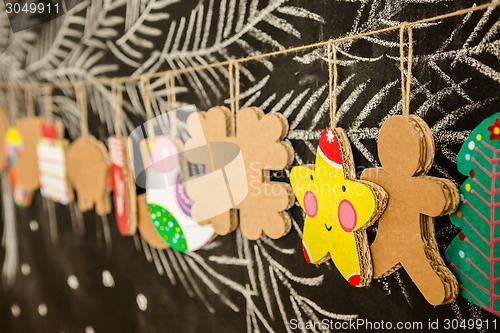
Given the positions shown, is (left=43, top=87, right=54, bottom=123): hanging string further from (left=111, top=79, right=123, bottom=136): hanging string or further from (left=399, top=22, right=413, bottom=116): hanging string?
(left=399, top=22, right=413, bottom=116): hanging string

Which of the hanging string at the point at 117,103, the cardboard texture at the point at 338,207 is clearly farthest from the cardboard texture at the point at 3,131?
the cardboard texture at the point at 338,207

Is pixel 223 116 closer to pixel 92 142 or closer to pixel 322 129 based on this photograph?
pixel 322 129

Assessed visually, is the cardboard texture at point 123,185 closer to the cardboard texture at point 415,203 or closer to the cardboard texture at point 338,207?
the cardboard texture at point 338,207

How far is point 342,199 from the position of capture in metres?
0.83

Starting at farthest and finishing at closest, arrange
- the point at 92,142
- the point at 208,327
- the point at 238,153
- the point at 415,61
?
1. the point at 92,142
2. the point at 208,327
3. the point at 238,153
4. the point at 415,61

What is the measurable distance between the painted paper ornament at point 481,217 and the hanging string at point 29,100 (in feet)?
4.40

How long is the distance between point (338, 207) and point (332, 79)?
0.75ft

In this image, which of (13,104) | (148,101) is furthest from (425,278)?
(13,104)

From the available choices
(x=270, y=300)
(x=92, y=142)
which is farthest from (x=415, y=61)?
(x=92, y=142)

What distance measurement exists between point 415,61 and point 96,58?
905mm

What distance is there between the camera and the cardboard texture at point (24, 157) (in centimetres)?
155

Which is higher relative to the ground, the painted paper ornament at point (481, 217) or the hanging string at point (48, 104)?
the hanging string at point (48, 104)

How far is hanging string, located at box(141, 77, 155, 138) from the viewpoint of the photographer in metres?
1.23

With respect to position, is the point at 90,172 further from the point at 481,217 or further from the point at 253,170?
the point at 481,217
